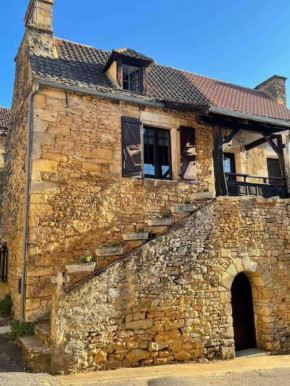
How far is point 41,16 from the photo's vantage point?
8.79 metres

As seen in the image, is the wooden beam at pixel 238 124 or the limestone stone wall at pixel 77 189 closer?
the limestone stone wall at pixel 77 189

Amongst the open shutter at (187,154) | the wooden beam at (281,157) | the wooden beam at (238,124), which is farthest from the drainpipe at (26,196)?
the wooden beam at (281,157)

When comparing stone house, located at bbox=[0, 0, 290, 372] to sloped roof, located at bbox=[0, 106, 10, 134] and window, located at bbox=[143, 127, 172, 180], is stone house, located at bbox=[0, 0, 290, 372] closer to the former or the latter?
window, located at bbox=[143, 127, 172, 180]

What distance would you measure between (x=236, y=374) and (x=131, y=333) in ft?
6.53

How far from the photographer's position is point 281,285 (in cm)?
726

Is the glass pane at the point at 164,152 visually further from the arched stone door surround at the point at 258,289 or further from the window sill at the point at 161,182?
the arched stone door surround at the point at 258,289

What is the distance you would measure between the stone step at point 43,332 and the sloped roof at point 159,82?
539 centimetres

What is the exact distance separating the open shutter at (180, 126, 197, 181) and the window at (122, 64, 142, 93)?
1736 mm

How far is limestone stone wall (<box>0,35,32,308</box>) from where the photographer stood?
7640 mm

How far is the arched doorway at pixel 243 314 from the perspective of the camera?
7430mm

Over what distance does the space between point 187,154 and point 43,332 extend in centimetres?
573

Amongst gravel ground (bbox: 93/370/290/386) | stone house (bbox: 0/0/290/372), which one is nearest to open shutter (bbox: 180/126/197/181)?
stone house (bbox: 0/0/290/372)

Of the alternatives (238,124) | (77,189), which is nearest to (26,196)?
(77,189)

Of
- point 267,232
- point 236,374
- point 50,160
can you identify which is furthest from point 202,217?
point 50,160
